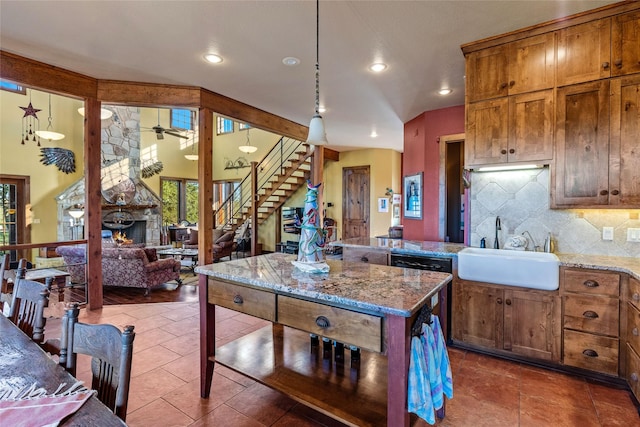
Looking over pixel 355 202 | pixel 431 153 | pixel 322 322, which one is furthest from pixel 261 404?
pixel 355 202

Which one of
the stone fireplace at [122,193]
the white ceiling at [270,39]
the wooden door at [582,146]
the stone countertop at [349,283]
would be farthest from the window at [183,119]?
the wooden door at [582,146]

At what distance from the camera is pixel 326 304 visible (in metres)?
1.59

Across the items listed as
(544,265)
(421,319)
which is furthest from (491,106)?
(421,319)

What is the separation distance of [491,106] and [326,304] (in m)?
2.42

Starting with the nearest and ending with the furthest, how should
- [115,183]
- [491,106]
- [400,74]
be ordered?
1. [491,106]
2. [400,74]
3. [115,183]

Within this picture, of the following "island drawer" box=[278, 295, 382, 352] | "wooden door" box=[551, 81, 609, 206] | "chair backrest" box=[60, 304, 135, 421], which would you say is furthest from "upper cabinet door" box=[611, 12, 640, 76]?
"chair backrest" box=[60, 304, 135, 421]

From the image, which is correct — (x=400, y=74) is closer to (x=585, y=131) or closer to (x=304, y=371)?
(x=585, y=131)

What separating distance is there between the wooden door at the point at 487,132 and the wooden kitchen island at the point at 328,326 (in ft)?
4.93

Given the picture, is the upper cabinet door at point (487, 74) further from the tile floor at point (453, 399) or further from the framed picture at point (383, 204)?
the framed picture at point (383, 204)

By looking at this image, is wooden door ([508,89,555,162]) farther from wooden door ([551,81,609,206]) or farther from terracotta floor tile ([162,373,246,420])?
terracotta floor tile ([162,373,246,420])

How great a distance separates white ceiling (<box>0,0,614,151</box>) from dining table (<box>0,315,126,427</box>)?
7.57 ft

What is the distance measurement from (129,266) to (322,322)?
4.41 m

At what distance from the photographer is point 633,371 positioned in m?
2.14

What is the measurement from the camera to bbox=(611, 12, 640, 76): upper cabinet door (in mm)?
2328
